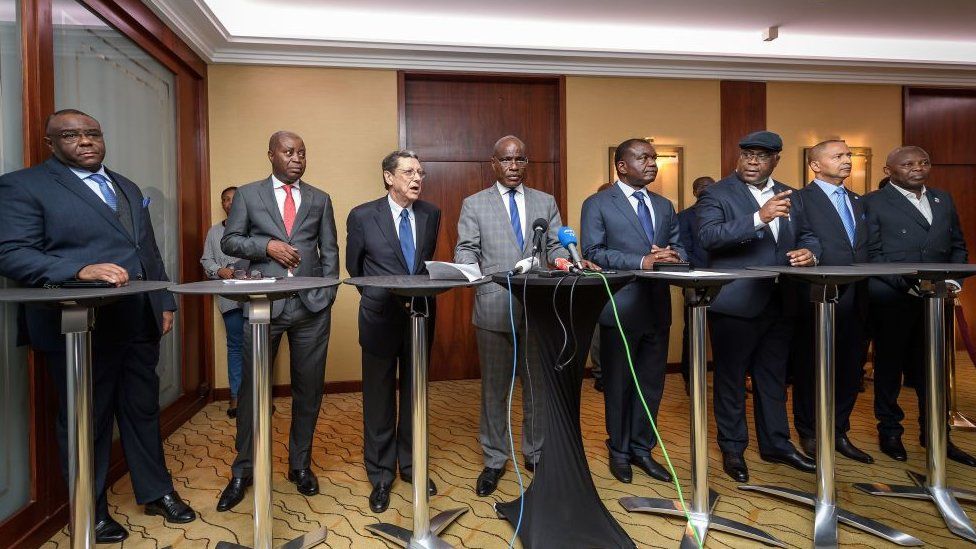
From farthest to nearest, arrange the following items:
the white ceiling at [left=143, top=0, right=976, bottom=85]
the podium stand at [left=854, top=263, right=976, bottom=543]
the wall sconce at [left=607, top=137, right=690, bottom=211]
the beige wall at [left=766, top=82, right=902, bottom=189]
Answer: the beige wall at [left=766, top=82, right=902, bottom=189]
the wall sconce at [left=607, top=137, right=690, bottom=211]
the white ceiling at [left=143, top=0, right=976, bottom=85]
the podium stand at [left=854, top=263, right=976, bottom=543]

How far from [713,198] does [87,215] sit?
2.87 metres

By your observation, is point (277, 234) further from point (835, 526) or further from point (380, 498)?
point (835, 526)

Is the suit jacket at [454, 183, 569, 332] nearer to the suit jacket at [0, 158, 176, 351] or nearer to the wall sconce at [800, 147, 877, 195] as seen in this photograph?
the suit jacket at [0, 158, 176, 351]

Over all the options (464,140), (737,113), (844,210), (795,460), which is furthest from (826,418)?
(737,113)

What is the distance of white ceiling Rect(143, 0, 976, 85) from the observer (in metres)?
4.53

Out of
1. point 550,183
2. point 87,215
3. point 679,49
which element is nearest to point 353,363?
point 550,183

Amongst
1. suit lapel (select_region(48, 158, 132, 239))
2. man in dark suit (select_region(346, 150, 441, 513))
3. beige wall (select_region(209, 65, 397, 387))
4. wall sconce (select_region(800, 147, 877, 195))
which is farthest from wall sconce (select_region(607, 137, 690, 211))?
suit lapel (select_region(48, 158, 132, 239))

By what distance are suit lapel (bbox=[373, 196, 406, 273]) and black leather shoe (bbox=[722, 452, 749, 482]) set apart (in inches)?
75.1

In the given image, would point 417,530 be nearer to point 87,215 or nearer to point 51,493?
point 51,493

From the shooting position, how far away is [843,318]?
3.18 metres

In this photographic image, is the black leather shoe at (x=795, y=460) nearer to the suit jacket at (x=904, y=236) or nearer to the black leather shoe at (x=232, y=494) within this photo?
the suit jacket at (x=904, y=236)

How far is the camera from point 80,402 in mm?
1897

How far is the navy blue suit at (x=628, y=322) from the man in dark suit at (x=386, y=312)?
2.96ft

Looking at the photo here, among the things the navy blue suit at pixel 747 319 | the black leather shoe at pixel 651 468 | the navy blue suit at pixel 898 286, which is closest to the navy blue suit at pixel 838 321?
the navy blue suit at pixel 898 286
